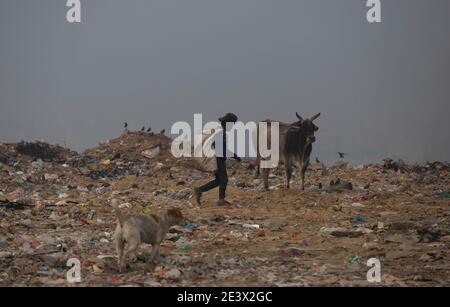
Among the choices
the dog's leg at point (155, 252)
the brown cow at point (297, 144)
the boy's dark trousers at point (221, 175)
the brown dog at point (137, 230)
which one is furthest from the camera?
the brown cow at point (297, 144)

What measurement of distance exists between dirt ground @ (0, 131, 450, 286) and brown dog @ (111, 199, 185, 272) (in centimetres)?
21

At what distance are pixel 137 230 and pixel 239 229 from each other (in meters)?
3.36

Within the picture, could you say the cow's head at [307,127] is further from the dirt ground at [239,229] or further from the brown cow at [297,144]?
the dirt ground at [239,229]

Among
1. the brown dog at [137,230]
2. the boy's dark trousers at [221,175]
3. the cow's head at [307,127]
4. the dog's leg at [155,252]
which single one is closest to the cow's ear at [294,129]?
the cow's head at [307,127]

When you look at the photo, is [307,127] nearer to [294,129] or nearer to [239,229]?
[294,129]

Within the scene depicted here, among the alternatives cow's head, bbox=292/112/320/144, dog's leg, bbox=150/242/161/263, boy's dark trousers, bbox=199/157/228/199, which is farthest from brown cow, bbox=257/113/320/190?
dog's leg, bbox=150/242/161/263

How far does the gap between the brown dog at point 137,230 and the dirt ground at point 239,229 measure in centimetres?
21

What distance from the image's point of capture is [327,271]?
655cm

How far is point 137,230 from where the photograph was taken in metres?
6.32

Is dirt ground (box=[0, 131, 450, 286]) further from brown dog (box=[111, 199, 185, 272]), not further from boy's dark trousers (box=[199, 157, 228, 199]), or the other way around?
boy's dark trousers (box=[199, 157, 228, 199])

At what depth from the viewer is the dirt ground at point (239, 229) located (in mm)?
6336

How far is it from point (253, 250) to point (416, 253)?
6.45ft
